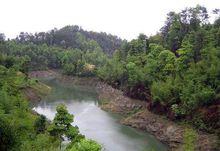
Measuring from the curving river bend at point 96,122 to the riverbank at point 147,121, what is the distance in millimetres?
1141

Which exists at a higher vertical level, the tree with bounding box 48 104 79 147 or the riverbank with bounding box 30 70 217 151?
the tree with bounding box 48 104 79 147

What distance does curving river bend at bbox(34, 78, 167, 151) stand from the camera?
144 feet

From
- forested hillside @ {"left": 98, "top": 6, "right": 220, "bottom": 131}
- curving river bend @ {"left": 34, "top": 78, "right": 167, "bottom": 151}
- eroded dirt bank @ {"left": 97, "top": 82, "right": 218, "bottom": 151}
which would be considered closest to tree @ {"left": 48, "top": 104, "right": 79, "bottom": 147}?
curving river bend @ {"left": 34, "top": 78, "right": 167, "bottom": 151}

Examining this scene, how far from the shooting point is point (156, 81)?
6097 centimetres

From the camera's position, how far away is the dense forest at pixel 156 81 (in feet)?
110

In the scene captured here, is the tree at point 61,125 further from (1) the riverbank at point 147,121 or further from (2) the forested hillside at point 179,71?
(2) the forested hillside at point 179,71

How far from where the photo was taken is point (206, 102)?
46.9 metres

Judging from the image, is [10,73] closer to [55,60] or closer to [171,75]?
[171,75]

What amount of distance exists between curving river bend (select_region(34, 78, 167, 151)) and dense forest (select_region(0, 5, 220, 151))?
201 inches

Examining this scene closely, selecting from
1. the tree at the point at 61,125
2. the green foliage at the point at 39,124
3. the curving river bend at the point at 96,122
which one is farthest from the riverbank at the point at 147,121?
the green foliage at the point at 39,124

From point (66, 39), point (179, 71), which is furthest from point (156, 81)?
point (66, 39)

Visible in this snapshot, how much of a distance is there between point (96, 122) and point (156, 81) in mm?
12729

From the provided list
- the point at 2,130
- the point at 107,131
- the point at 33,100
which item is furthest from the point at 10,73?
the point at 2,130

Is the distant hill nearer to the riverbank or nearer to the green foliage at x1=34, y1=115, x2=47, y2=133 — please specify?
the riverbank
